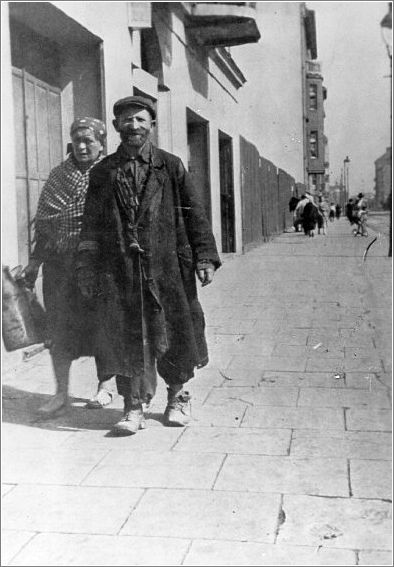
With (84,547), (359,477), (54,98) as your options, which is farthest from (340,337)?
(84,547)

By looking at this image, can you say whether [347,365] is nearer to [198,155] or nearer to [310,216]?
[198,155]

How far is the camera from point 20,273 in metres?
4.08

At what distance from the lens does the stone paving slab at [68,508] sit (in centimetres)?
290

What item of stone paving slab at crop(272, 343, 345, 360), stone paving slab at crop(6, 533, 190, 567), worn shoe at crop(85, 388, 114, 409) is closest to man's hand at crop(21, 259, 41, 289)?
worn shoe at crop(85, 388, 114, 409)

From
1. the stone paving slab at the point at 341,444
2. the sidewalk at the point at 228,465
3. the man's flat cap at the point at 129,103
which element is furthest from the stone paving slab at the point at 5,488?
the man's flat cap at the point at 129,103

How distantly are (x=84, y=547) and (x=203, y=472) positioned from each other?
0.81 meters

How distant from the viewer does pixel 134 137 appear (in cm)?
386

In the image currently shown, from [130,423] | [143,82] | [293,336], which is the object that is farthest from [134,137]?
[143,82]

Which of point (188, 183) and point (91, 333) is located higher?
point (188, 183)

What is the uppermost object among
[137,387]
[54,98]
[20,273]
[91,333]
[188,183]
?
[54,98]

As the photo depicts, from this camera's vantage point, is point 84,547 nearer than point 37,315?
Yes

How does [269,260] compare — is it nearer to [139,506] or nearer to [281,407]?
[281,407]

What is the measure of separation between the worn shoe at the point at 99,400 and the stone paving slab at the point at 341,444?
1.20 metres

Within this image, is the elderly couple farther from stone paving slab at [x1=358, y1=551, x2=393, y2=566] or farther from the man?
stone paving slab at [x1=358, y1=551, x2=393, y2=566]
